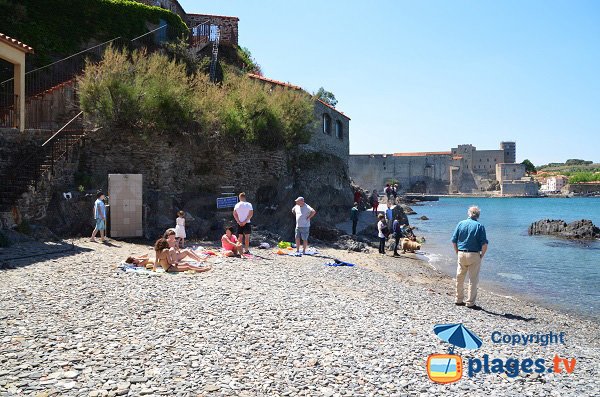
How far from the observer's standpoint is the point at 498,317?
9.83 meters

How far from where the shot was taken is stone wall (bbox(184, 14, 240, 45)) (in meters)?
29.4

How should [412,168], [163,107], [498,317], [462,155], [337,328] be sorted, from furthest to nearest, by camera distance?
[462,155] → [412,168] → [163,107] → [498,317] → [337,328]

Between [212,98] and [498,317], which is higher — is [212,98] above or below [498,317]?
above

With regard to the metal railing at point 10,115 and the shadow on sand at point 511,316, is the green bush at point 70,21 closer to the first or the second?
the metal railing at point 10,115

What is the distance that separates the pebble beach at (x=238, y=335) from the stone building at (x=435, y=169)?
8009cm

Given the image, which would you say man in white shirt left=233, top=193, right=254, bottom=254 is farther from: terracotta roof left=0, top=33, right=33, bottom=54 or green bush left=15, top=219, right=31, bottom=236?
terracotta roof left=0, top=33, right=33, bottom=54

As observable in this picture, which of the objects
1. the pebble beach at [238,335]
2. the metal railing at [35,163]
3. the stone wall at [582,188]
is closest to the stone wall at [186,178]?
the metal railing at [35,163]

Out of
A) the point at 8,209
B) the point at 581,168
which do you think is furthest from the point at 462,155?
the point at 8,209

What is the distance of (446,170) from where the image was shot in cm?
10481

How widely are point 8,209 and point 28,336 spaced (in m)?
8.70

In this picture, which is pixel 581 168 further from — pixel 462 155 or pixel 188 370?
pixel 188 370

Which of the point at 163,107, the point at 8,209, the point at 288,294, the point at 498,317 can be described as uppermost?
the point at 163,107

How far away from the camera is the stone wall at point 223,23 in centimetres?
2941

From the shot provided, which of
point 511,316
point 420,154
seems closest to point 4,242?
point 511,316
